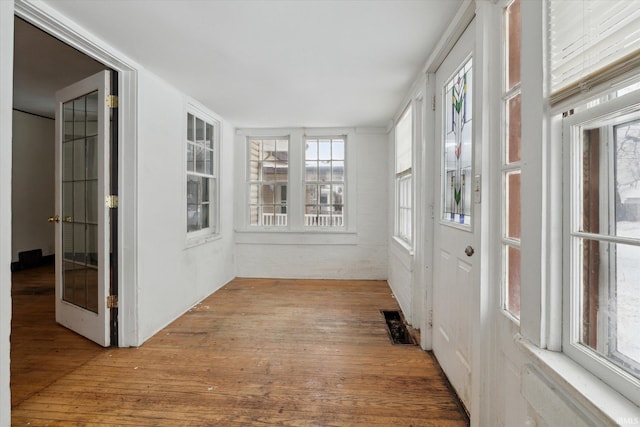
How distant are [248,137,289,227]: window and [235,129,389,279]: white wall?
159mm

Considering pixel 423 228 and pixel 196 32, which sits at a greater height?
pixel 196 32

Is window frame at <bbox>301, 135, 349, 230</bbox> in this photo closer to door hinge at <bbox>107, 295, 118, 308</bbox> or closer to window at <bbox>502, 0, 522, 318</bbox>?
door hinge at <bbox>107, 295, 118, 308</bbox>

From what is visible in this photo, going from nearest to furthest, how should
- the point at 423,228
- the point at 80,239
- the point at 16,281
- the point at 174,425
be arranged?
the point at 174,425 < the point at 423,228 < the point at 80,239 < the point at 16,281

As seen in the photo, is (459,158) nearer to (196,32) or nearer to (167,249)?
(196,32)

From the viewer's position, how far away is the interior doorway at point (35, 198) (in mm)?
2623

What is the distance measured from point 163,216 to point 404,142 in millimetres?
2849

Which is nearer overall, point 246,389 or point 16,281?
point 246,389

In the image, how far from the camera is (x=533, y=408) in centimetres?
114

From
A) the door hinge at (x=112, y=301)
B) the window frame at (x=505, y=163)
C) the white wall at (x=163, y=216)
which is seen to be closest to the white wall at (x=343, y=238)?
the white wall at (x=163, y=216)

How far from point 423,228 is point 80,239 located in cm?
313

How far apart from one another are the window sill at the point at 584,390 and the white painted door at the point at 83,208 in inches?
121

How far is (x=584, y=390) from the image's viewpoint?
914 millimetres

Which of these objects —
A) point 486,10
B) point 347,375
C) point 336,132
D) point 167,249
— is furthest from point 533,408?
point 336,132

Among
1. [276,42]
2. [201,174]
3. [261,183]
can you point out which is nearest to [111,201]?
[201,174]
